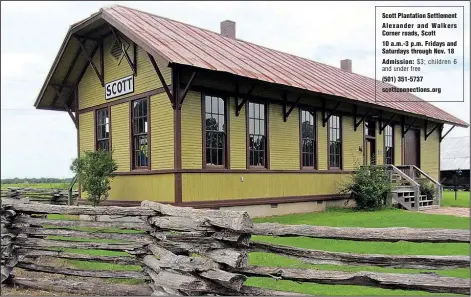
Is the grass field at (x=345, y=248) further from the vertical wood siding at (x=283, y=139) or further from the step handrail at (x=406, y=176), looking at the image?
the vertical wood siding at (x=283, y=139)

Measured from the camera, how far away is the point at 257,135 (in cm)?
1595

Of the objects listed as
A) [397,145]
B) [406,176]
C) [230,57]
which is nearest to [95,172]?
[230,57]

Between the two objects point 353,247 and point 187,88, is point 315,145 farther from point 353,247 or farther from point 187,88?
point 353,247

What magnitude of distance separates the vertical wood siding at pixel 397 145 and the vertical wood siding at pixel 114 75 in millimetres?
13252

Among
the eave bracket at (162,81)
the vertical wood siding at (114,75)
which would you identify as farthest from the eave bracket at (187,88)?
the vertical wood siding at (114,75)

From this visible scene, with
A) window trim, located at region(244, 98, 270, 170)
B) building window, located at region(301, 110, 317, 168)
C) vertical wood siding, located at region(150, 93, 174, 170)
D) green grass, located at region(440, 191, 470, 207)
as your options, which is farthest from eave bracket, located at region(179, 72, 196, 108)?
green grass, located at region(440, 191, 470, 207)

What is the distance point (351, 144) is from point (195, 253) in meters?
14.9

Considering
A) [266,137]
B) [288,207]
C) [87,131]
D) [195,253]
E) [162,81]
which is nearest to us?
[195,253]

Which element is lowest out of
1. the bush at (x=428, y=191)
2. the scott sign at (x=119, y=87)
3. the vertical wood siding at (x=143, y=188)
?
the bush at (x=428, y=191)

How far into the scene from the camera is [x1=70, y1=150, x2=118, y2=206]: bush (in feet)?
48.7

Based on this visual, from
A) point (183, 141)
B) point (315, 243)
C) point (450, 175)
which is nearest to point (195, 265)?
point (315, 243)

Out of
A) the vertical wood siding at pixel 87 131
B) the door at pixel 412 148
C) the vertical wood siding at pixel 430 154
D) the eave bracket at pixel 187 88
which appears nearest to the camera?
the eave bracket at pixel 187 88

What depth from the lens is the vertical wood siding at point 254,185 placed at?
45.2 feet

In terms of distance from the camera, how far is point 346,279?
17.8 feet
